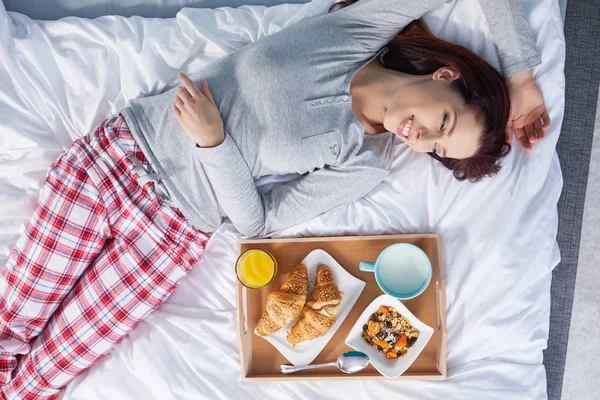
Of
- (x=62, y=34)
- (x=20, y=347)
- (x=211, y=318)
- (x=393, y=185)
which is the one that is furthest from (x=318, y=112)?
(x=20, y=347)

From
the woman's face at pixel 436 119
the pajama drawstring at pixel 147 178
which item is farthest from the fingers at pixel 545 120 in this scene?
the pajama drawstring at pixel 147 178

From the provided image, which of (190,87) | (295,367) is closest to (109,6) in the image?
(190,87)

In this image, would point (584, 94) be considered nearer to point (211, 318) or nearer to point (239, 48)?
point (239, 48)

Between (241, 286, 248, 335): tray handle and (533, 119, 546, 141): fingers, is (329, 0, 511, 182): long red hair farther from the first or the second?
(241, 286, 248, 335): tray handle

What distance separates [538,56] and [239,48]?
2.81 feet

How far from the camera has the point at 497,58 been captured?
144 centimetres

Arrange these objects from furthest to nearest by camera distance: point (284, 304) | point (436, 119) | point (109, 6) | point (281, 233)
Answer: point (109, 6) < point (281, 233) < point (284, 304) < point (436, 119)

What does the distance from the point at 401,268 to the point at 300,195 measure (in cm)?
34

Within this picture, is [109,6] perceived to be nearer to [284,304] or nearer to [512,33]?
[284,304]

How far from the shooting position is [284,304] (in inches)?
52.5

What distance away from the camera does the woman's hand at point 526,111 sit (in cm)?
140

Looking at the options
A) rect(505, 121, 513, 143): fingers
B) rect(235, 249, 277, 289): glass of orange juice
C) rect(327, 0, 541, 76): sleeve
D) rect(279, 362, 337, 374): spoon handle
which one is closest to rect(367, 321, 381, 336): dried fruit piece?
rect(279, 362, 337, 374): spoon handle

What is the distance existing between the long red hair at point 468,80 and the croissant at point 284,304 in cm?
54

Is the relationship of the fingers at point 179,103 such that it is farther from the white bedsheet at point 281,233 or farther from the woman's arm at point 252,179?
the white bedsheet at point 281,233
